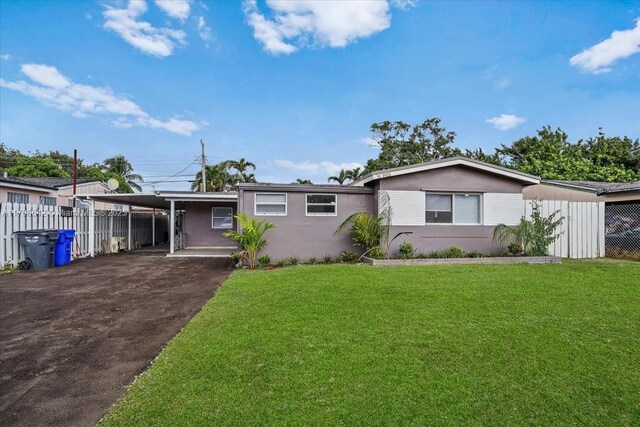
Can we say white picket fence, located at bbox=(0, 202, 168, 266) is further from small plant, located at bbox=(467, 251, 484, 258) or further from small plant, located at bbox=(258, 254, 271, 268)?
small plant, located at bbox=(467, 251, 484, 258)

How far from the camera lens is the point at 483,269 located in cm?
897

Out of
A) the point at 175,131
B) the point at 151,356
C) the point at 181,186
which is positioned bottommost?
the point at 151,356

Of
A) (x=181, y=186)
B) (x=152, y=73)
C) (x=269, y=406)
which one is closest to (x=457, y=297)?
(x=269, y=406)

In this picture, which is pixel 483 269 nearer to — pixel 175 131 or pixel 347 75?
pixel 347 75

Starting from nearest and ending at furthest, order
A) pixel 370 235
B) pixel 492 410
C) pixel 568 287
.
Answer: pixel 492 410 → pixel 568 287 → pixel 370 235

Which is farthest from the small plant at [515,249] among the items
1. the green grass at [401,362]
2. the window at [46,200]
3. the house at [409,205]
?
the window at [46,200]

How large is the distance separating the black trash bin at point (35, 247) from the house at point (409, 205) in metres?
5.77

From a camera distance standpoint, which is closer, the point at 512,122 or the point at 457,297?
the point at 457,297

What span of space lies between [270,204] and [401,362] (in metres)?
8.32

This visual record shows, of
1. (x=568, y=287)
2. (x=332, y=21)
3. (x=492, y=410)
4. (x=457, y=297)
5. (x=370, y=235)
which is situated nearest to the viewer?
(x=492, y=410)

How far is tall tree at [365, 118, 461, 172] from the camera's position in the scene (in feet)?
119

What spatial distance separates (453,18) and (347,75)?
5.77m

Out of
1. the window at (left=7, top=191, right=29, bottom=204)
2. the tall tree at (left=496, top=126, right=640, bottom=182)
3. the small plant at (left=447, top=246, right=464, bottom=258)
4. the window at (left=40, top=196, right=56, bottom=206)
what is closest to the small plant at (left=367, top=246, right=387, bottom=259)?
the small plant at (left=447, top=246, right=464, bottom=258)

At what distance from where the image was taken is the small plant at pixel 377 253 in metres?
10.8
